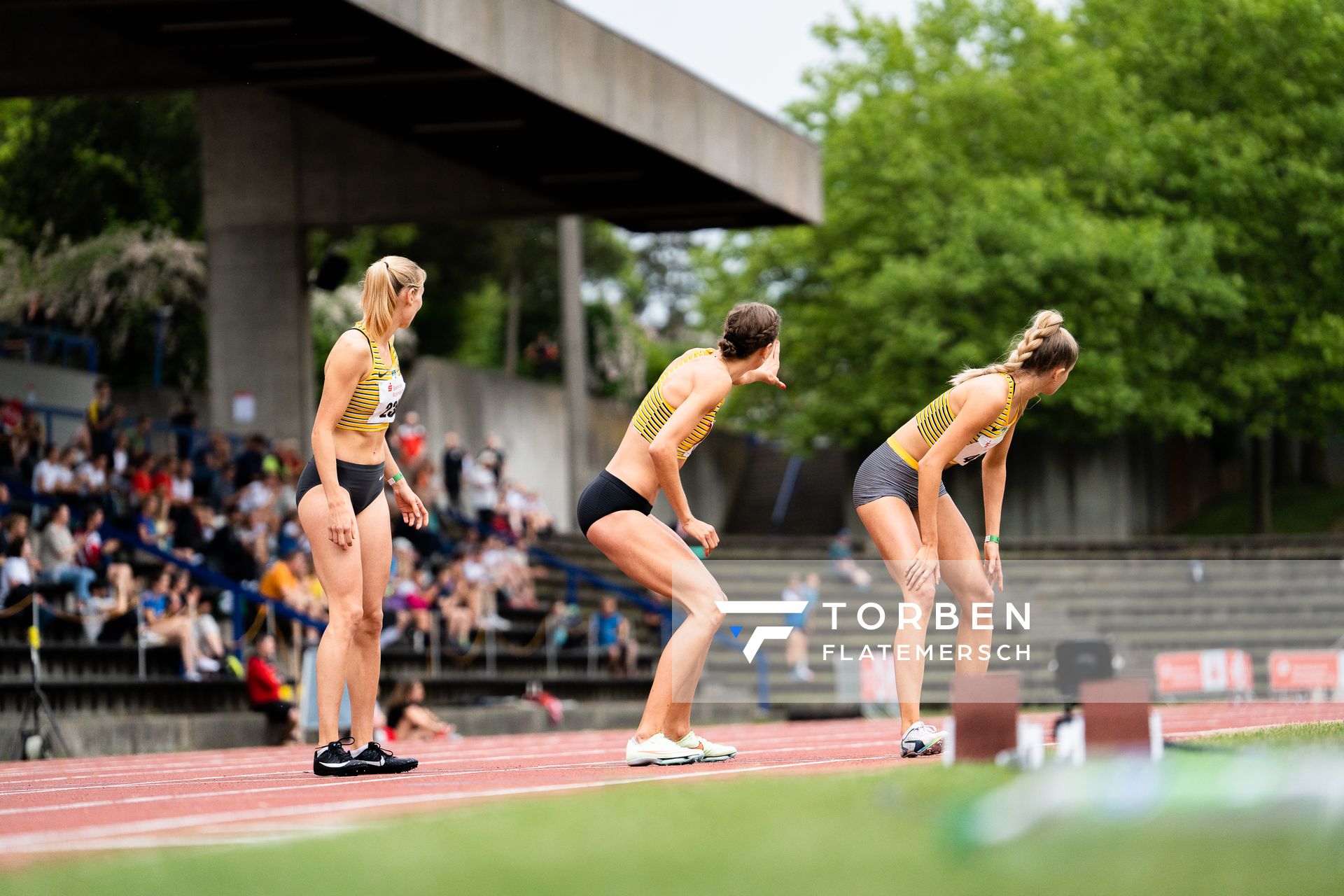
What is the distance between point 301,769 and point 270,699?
22.6 ft

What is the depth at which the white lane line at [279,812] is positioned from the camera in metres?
5.18

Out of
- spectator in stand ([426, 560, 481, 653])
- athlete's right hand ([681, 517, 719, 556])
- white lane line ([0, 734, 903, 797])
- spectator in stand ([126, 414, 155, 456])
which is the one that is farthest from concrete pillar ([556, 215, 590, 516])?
athlete's right hand ([681, 517, 719, 556])

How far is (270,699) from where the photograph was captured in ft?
50.4

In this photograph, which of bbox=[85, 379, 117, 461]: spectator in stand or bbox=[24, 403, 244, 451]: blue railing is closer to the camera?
bbox=[85, 379, 117, 461]: spectator in stand

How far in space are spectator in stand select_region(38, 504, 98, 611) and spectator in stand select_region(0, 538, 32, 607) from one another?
45cm

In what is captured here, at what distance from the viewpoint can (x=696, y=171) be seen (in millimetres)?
22125

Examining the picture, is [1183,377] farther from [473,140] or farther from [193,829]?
[193,829]

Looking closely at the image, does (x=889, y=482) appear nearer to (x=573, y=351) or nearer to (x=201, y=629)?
(x=201, y=629)

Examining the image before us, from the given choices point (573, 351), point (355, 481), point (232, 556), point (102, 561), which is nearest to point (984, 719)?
point (355, 481)

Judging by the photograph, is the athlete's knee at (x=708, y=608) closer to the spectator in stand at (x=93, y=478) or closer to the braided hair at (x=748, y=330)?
the braided hair at (x=748, y=330)

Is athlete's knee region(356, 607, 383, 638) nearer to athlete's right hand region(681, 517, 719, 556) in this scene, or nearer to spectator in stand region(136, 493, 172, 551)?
athlete's right hand region(681, 517, 719, 556)

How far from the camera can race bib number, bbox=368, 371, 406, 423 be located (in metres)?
7.50

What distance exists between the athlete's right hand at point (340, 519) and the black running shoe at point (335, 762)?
0.85m

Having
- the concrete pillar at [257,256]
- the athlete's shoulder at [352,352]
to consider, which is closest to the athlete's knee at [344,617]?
the athlete's shoulder at [352,352]
